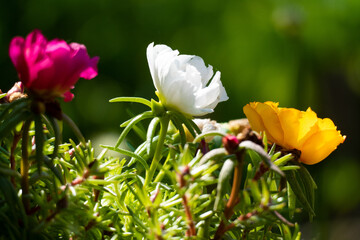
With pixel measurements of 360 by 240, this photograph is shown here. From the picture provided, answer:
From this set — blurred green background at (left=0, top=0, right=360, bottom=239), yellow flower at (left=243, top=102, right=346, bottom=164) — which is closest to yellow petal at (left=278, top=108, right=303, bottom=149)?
yellow flower at (left=243, top=102, right=346, bottom=164)

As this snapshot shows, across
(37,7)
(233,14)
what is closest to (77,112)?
(37,7)

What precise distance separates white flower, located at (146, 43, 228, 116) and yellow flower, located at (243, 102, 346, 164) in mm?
45

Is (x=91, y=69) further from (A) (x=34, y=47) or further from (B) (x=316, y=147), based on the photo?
(B) (x=316, y=147)

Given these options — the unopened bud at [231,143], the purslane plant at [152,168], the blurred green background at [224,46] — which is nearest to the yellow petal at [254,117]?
the purslane plant at [152,168]

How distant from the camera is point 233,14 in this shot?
9.97 feet

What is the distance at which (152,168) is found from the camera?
0.42 metres

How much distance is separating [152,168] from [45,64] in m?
0.13

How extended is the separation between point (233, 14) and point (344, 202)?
1.28 metres

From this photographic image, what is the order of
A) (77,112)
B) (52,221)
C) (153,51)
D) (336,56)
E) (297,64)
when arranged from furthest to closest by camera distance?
(336,56)
(297,64)
(77,112)
(153,51)
(52,221)

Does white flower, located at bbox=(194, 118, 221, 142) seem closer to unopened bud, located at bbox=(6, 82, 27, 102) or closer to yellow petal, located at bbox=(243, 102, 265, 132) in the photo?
yellow petal, located at bbox=(243, 102, 265, 132)

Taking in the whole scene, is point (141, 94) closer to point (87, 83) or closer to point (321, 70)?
point (87, 83)

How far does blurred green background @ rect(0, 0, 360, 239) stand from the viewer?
2764 millimetres

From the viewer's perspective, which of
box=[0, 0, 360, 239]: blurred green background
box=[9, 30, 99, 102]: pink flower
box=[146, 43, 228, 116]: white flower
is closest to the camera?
box=[9, 30, 99, 102]: pink flower

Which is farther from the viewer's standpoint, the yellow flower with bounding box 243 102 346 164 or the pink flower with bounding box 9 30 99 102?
the yellow flower with bounding box 243 102 346 164
